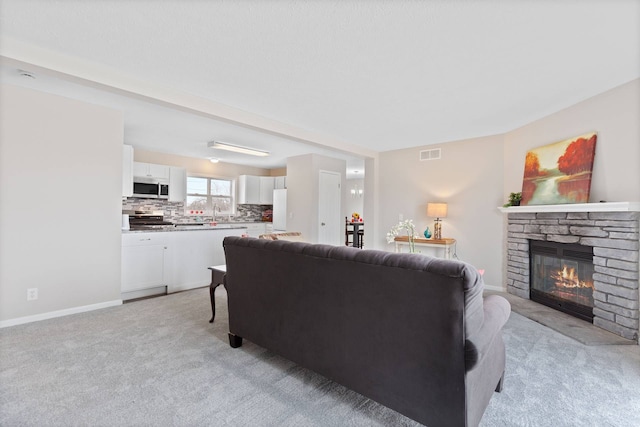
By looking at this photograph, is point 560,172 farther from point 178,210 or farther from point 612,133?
point 178,210

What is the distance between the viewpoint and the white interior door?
21.0 feet

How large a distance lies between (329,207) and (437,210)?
2.44 meters

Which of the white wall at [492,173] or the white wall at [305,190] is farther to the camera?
the white wall at [305,190]

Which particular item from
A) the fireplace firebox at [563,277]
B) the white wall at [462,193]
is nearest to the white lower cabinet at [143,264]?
the white wall at [462,193]

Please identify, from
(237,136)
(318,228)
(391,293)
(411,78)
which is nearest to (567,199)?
(411,78)

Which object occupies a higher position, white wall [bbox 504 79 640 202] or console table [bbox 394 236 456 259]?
white wall [bbox 504 79 640 202]

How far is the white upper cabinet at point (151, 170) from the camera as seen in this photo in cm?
566

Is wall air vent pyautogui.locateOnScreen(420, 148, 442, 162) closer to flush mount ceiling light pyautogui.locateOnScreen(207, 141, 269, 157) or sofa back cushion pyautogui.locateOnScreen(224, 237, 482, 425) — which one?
flush mount ceiling light pyautogui.locateOnScreen(207, 141, 269, 157)

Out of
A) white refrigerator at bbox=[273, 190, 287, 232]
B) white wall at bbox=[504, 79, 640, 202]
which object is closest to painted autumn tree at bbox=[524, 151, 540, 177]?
white wall at bbox=[504, 79, 640, 202]

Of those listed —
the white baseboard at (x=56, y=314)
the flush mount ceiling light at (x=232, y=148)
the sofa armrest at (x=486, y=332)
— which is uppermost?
the flush mount ceiling light at (x=232, y=148)

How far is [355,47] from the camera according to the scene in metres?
2.29

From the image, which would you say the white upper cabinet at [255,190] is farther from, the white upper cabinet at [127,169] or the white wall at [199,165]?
the white upper cabinet at [127,169]

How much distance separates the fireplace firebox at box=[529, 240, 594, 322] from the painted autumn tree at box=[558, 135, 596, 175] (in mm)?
851

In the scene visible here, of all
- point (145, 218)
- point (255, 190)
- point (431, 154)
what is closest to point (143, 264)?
point (145, 218)
